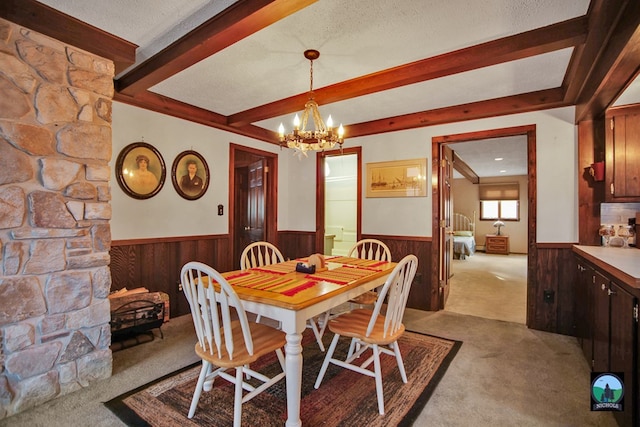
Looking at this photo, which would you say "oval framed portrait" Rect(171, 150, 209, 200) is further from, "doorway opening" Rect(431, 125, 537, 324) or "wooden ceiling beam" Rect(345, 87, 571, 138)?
"doorway opening" Rect(431, 125, 537, 324)

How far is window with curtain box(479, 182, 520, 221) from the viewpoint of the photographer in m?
9.22

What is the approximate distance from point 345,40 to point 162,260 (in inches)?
110

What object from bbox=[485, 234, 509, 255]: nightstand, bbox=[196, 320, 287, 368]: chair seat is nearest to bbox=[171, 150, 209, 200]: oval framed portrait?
bbox=[196, 320, 287, 368]: chair seat

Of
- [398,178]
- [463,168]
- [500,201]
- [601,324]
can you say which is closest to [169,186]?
[398,178]

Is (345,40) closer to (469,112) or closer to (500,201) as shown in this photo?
(469,112)

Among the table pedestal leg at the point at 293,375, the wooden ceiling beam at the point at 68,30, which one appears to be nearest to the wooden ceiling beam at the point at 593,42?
the table pedestal leg at the point at 293,375

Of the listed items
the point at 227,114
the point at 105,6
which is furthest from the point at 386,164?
the point at 105,6

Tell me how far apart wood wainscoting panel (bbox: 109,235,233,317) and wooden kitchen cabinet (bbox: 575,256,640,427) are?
3.59 m

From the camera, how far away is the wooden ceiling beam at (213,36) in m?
1.67

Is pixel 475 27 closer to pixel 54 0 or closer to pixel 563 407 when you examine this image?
pixel 563 407

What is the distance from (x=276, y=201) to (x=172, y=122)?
6.08 feet

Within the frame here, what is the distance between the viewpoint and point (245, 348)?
1.72m

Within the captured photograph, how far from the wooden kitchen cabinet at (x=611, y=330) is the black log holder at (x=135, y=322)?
10.6 ft

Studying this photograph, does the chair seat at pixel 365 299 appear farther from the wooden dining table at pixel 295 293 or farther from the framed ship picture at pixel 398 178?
the framed ship picture at pixel 398 178
